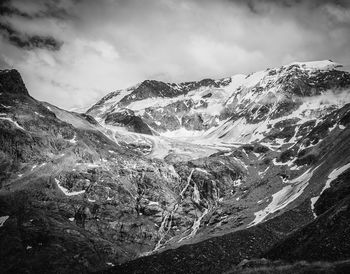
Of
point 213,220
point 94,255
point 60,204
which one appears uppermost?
point 60,204

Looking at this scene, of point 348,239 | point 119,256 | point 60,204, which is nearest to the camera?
point 348,239

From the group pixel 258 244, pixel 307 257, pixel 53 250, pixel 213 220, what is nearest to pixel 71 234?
pixel 53 250

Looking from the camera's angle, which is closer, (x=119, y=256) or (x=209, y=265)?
(x=209, y=265)

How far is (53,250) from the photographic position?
153 meters

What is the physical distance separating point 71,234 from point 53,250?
1862cm

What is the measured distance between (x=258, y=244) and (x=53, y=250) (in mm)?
108916

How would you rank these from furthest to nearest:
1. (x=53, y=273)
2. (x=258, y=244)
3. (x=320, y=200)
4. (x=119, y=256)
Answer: (x=119, y=256), (x=53, y=273), (x=320, y=200), (x=258, y=244)

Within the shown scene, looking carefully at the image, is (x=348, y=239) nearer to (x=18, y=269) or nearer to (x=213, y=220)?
(x=18, y=269)

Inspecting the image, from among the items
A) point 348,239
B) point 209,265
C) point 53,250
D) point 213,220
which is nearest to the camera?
point 348,239

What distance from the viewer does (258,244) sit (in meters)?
73.2

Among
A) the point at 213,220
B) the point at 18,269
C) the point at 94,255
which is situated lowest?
the point at 213,220

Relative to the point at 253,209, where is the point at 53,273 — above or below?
above

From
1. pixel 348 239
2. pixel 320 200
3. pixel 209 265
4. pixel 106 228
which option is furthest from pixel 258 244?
pixel 106 228

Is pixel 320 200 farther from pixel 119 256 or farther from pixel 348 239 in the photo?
pixel 119 256
